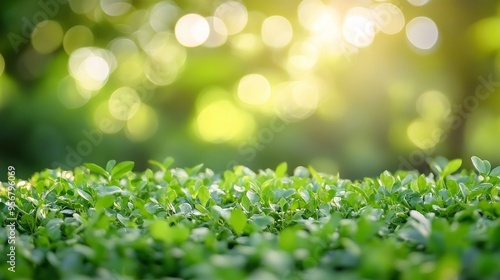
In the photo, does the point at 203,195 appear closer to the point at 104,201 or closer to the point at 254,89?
the point at 104,201

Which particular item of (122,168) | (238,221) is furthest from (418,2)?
(238,221)

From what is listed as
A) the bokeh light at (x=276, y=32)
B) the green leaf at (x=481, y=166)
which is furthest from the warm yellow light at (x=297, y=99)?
the green leaf at (x=481, y=166)

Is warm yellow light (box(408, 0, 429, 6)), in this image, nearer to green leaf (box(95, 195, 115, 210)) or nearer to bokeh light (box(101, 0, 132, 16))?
bokeh light (box(101, 0, 132, 16))

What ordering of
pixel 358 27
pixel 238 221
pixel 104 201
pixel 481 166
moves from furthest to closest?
pixel 358 27, pixel 481 166, pixel 104 201, pixel 238 221

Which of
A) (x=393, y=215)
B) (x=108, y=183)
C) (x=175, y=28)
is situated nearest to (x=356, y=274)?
(x=393, y=215)

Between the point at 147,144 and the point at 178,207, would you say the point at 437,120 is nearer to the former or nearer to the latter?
the point at 147,144
